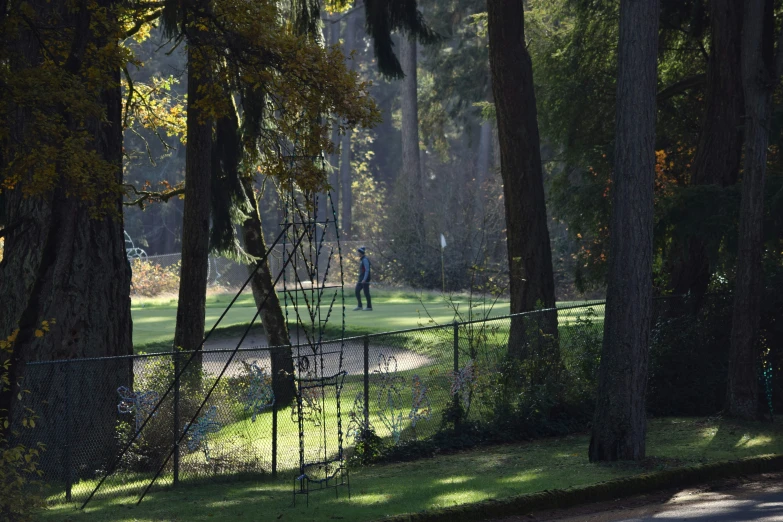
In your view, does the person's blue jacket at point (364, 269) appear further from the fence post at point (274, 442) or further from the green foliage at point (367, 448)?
the fence post at point (274, 442)

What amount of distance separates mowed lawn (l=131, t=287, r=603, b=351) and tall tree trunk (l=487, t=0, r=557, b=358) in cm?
433

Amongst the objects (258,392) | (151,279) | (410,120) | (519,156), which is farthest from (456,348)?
(410,120)

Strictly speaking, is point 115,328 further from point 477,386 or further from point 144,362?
point 477,386

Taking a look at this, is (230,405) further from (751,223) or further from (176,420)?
(751,223)

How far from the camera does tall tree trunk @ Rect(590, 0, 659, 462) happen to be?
11.4m

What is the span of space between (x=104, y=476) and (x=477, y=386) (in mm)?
5249

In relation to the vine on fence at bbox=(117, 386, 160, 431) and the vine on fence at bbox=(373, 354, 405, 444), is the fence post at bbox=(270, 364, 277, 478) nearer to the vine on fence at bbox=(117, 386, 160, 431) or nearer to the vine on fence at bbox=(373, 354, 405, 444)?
the vine on fence at bbox=(117, 386, 160, 431)

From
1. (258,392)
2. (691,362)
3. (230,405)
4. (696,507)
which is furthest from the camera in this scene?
(691,362)

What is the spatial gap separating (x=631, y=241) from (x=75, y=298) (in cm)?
741

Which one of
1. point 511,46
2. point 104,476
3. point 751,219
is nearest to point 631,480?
point 751,219

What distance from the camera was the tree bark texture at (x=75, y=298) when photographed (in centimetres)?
1194

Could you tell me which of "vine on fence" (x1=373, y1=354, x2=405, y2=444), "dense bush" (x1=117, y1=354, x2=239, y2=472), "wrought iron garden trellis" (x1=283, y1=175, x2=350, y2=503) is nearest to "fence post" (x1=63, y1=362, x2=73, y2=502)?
"dense bush" (x1=117, y1=354, x2=239, y2=472)

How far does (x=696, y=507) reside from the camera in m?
9.91

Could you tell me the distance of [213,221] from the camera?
1819cm
